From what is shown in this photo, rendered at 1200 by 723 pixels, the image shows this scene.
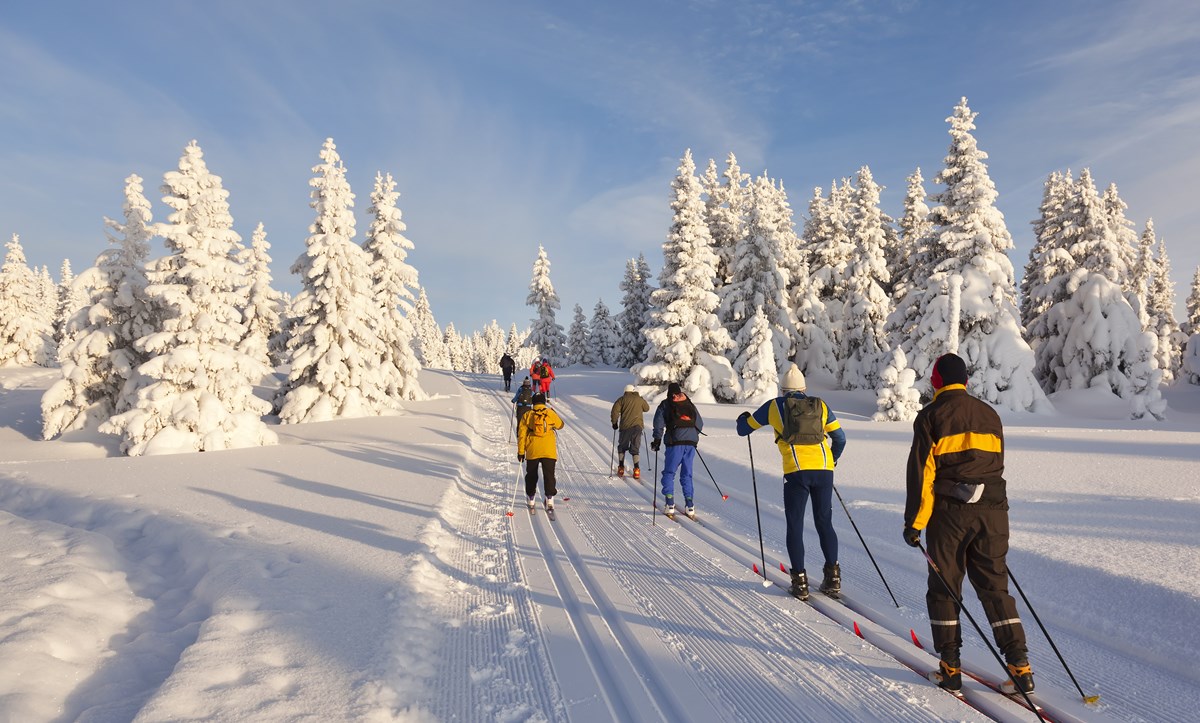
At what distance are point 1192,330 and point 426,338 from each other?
292 ft

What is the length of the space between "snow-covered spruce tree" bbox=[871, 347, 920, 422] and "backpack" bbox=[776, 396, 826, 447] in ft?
61.2

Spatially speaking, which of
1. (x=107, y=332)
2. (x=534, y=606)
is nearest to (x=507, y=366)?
(x=107, y=332)

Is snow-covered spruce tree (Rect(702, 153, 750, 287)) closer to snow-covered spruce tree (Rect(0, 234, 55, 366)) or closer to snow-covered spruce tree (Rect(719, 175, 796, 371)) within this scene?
snow-covered spruce tree (Rect(719, 175, 796, 371))

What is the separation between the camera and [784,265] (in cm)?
3641

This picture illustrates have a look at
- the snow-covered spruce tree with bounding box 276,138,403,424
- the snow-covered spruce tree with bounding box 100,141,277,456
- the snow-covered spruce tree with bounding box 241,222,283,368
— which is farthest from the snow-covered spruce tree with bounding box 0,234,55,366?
the snow-covered spruce tree with bounding box 100,141,277,456

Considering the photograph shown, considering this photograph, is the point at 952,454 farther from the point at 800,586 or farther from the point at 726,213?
the point at 726,213

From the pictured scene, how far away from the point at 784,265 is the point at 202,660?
3650 cm

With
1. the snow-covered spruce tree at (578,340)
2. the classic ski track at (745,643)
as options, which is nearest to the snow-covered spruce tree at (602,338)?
the snow-covered spruce tree at (578,340)

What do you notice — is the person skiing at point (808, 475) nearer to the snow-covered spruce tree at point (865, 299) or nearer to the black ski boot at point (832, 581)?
the black ski boot at point (832, 581)

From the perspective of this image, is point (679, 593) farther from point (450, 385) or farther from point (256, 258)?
point (256, 258)

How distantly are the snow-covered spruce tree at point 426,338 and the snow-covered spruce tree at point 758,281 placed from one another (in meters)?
54.7

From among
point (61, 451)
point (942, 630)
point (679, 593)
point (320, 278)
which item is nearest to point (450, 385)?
point (320, 278)

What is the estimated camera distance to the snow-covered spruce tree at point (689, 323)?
27.0m

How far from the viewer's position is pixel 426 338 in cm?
8950
